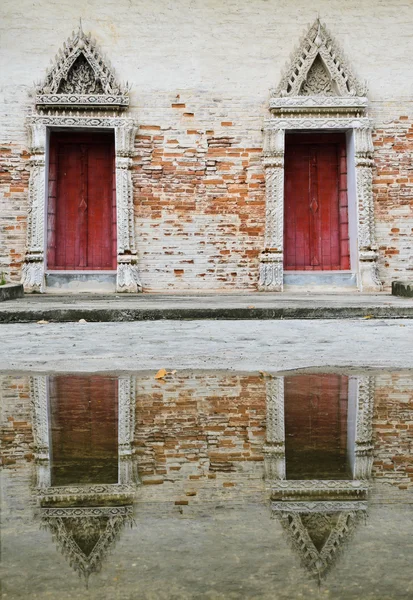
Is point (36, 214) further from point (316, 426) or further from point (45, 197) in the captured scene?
point (316, 426)

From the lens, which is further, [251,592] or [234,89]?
[234,89]

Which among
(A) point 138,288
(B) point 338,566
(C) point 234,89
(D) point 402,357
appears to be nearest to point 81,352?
(D) point 402,357

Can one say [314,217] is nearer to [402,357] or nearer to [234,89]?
[234,89]

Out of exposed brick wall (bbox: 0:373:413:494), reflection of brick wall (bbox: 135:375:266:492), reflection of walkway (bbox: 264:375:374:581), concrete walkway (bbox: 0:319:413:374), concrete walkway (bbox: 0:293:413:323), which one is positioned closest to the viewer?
reflection of walkway (bbox: 264:375:374:581)

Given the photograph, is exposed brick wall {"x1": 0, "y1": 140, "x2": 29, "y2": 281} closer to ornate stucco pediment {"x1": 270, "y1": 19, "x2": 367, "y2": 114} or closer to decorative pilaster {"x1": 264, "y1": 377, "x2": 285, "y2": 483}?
ornate stucco pediment {"x1": 270, "y1": 19, "x2": 367, "y2": 114}

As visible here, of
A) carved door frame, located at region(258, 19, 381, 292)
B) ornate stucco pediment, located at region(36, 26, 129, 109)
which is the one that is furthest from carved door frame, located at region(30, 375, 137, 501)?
ornate stucco pediment, located at region(36, 26, 129, 109)

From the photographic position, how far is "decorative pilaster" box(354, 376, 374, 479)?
2203 millimetres

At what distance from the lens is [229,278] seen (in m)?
10.9

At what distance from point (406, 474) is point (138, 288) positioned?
344 inches

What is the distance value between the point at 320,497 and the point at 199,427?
0.92 m

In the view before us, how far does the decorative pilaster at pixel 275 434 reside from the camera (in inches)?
85.0

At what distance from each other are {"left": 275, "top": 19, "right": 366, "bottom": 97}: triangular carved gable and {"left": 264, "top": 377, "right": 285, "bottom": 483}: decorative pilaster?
798 cm

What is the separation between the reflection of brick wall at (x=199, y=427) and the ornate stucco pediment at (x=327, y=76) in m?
7.83

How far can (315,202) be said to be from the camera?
11547 mm
